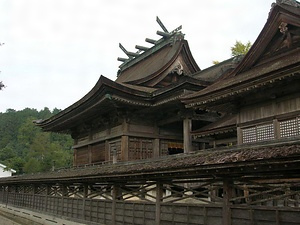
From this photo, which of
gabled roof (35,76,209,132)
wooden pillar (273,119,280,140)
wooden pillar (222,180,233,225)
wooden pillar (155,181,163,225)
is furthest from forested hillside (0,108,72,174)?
wooden pillar (222,180,233,225)

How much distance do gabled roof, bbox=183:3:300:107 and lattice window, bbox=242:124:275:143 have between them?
1.69m

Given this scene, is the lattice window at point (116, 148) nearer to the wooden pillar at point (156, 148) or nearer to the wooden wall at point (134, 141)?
the wooden wall at point (134, 141)

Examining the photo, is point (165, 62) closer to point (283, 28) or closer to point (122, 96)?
point (122, 96)

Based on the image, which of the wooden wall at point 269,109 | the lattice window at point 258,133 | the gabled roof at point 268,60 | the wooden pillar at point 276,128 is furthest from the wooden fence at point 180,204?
the gabled roof at point 268,60

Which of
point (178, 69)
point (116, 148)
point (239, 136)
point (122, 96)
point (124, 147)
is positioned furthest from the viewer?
point (178, 69)

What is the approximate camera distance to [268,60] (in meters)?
13.8

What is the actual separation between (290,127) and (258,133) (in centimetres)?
141

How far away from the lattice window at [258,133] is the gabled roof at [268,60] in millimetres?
1693

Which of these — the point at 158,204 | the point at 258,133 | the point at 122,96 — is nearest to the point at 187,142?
the point at 122,96

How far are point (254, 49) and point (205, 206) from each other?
24.4 ft

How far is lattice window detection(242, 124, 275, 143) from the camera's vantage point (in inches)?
516

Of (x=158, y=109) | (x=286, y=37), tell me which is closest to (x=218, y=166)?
(x=286, y=37)

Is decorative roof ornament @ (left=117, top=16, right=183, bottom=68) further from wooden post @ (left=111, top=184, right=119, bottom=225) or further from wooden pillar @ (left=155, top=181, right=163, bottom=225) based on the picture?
wooden pillar @ (left=155, top=181, right=163, bottom=225)

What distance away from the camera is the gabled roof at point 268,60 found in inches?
463
